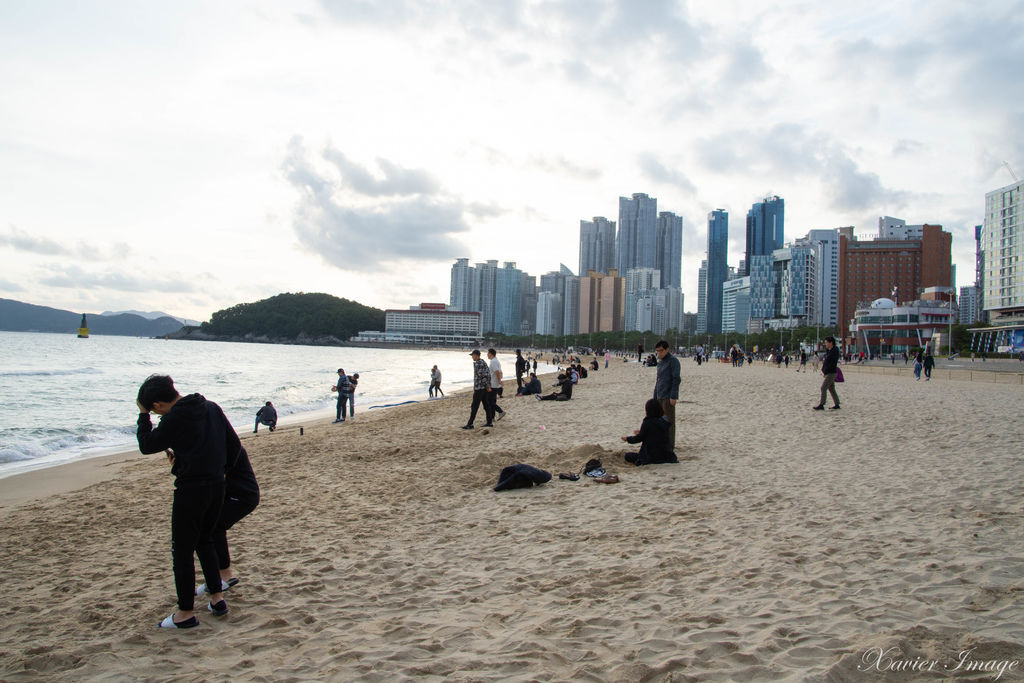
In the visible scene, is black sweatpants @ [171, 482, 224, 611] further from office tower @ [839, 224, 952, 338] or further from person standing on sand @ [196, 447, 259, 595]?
office tower @ [839, 224, 952, 338]

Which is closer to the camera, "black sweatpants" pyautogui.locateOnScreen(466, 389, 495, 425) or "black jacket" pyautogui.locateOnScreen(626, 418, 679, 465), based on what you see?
"black jacket" pyautogui.locateOnScreen(626, 418, 679, 465)

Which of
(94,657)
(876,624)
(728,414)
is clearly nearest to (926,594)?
(876,624)

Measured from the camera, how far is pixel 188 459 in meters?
3.56

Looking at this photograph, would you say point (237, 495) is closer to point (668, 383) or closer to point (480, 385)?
point (668, 383)

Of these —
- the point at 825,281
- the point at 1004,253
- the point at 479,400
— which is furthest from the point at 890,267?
the point at 479,400

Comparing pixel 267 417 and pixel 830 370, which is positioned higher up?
pixel 830 370

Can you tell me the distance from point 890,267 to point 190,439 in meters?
172

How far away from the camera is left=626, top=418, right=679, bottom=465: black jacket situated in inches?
325

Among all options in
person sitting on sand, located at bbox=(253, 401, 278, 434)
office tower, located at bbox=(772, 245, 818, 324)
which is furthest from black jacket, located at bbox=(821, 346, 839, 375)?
office tower, located at bbox=(772, 245, 818, 324)

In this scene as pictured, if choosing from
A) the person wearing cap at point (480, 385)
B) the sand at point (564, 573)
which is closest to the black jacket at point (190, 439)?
the sand at point (564, 573)

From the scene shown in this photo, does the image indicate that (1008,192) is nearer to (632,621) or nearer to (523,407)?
(523,407)

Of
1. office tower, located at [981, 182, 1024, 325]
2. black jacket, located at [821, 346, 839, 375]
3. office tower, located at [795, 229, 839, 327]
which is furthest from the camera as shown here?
office tower, located at [795, 229, 839, 327]

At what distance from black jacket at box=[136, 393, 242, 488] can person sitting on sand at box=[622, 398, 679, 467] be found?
582cm

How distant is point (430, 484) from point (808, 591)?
514 cm
